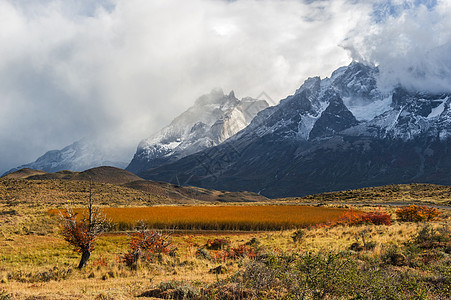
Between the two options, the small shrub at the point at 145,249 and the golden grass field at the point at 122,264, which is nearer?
the golden grass field at the point at 122,264

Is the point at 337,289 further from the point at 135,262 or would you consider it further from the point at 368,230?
the point at 368,230

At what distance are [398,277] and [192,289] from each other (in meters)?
7.20

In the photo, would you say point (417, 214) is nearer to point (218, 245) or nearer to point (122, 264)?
point (218, 245)

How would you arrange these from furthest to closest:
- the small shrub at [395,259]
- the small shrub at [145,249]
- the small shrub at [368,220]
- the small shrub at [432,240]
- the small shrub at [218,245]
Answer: the small shrub at [368,220] → the small shrub at [218,245] → the small shrub at [432,240] → the small shrub at [145,249] → the small shrub at [395,259]

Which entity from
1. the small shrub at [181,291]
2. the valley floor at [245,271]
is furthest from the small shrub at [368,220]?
the small shrub at [181,291]

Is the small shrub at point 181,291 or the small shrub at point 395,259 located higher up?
the small shrub at point 181,291

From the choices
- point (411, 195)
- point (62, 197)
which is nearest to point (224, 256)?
point (62, 197)

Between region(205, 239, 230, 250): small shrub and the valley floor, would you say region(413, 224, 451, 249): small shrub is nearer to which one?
the valley floor

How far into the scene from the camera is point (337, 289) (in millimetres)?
9391

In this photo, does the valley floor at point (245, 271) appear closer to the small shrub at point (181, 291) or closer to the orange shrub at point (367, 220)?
the small shrub at point (181, 291)

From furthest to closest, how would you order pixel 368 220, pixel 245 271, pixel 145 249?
pixel 368 220 < pixel 145 249 < pixel 245 271

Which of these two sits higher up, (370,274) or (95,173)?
(95,173)

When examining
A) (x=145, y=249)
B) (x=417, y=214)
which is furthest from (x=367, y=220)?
(x=145, y=249)

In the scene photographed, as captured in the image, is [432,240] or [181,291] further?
[432,240]
